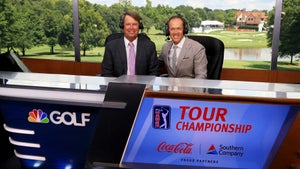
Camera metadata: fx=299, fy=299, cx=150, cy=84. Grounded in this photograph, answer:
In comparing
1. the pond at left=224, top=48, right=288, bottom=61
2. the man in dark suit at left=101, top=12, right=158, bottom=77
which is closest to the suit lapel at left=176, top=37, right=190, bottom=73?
the man in dark suit at left=101, top=12, right=158, bottom=77

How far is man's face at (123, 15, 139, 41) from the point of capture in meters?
2.65

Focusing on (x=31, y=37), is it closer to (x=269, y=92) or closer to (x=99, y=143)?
(x=99, y=143)

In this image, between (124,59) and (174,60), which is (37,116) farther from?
(174,60)

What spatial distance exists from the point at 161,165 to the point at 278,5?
9.51 ft

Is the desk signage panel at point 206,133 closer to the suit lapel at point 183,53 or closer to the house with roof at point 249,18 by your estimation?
the suit lapel at point 183,53

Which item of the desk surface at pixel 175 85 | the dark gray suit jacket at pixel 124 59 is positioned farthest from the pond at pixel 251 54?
the desk surface at pixel 175 85

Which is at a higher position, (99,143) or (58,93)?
(58,93)

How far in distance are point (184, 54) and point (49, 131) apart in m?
1.47

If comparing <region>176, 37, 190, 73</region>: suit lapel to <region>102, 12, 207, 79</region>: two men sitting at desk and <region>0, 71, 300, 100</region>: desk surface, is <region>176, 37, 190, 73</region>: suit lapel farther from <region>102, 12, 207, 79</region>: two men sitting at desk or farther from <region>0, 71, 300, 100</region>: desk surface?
<region>0, 71, 300, 100</region>: desk surface

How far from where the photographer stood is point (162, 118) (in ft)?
4.53

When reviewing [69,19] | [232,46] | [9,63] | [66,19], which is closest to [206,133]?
[9,63]

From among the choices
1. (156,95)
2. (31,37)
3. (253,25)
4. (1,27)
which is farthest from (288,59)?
(1,27)

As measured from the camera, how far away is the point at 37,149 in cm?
163

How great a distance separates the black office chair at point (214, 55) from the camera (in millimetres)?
2746
